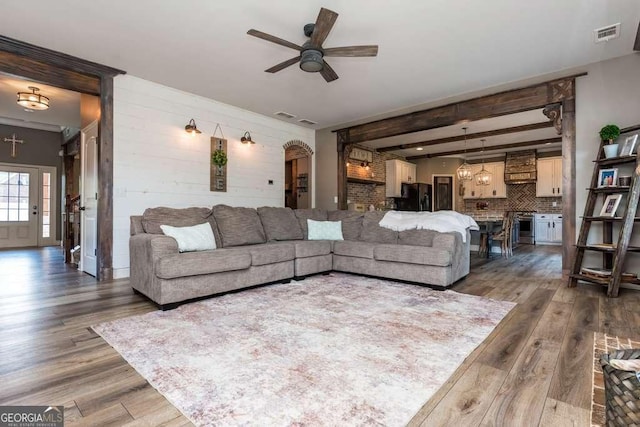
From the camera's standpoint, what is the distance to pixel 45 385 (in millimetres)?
1651

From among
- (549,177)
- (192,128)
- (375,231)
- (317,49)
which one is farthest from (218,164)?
(549,177)

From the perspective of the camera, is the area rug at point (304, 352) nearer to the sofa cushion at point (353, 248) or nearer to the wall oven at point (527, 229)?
the sofa cushion at point (353, 248)

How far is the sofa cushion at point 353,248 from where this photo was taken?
432cm

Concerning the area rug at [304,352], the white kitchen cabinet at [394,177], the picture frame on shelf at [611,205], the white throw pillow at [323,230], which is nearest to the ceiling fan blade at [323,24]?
the area rug at [304,352]

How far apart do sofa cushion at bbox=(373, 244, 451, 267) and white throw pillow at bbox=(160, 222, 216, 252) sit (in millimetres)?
2118

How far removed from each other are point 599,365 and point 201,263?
3128mm

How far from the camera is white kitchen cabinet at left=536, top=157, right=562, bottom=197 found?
27.3 ft

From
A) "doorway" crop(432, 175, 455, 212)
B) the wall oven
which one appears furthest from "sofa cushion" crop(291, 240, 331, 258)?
"doorway" crop(432, 175, 455, 212)

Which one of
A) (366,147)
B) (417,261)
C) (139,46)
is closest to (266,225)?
(417,261)

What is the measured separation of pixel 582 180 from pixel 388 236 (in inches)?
99.7

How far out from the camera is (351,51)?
119 inches

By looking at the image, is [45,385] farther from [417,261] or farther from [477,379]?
[417,261]

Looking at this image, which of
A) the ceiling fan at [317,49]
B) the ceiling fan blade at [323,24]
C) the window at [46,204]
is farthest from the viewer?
the window at [46,204]

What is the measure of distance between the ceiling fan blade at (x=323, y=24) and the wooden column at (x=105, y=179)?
296 centimetres
